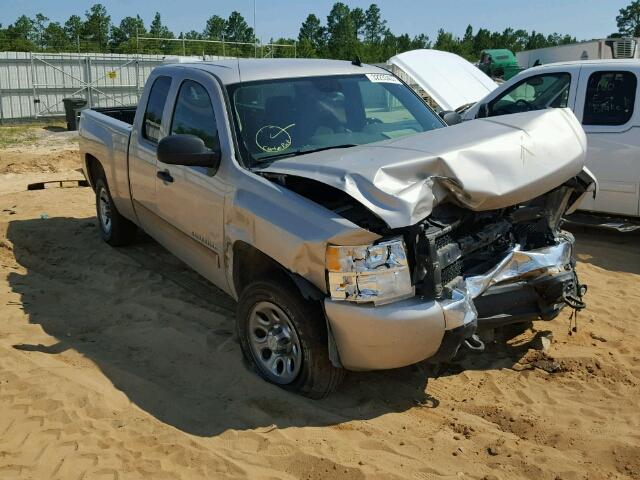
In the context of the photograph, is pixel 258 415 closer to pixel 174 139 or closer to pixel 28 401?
pixel 28 401

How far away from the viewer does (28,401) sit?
156 inches

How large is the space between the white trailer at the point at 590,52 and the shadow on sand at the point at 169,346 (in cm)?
1170

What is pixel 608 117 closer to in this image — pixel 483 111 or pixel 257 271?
pixel 483 111

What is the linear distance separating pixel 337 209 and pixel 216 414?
1.38 m

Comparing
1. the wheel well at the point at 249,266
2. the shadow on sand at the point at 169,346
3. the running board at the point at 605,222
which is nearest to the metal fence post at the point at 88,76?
the shadow on sand at the point at 169,346

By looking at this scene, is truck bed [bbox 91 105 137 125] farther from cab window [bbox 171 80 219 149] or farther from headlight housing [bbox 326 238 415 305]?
headlight housing [bbox 326 238 415 305]

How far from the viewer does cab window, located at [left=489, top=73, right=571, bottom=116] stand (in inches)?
296

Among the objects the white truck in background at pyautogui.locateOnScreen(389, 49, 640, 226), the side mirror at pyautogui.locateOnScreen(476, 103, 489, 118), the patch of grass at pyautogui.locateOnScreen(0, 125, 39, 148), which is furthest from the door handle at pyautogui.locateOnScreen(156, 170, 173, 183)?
the patch of grass at pyautogui.locateOnScreen(0, 125, 39, 148)

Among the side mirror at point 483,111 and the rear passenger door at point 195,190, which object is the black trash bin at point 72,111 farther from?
the rear passenger door at point 195,190

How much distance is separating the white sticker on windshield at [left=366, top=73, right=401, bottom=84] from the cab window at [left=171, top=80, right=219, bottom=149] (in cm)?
134

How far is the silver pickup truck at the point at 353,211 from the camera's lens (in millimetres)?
3502

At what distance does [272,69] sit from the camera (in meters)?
4.93

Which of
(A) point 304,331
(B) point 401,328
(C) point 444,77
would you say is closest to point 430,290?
(B) point 401,328

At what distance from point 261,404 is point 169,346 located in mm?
1136
